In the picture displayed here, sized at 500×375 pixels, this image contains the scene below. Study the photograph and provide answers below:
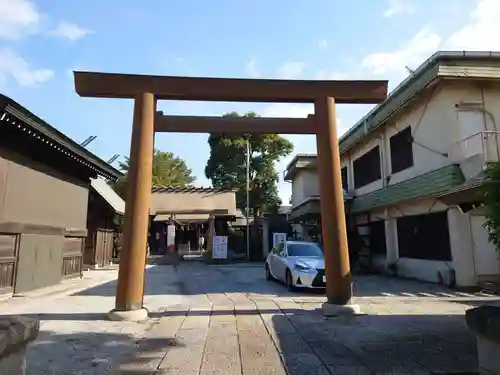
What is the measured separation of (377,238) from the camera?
59.6 feet

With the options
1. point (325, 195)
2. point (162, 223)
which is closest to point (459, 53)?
point (325, 195)

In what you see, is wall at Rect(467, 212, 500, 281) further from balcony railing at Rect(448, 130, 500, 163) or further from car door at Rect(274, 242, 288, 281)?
car door at Rect(274, 242, 288, 281)

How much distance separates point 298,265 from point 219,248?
14.6 meters

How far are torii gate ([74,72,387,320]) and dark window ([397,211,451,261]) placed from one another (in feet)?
20.9

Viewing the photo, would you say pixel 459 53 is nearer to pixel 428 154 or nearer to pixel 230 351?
pixel 428 154

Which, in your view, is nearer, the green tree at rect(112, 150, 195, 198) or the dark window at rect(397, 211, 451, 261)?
the dark window at rect(397, 211, 451, 261)

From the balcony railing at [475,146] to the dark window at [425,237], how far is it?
197cm

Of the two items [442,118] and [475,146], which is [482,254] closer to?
[475,146]

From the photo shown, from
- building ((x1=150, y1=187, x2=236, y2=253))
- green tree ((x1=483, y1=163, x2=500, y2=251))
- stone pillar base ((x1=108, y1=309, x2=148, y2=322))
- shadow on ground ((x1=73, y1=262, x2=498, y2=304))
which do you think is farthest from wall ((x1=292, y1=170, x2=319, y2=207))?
green tree ((x1=483, y1=163, x2=500, y2=251))

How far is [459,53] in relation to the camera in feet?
39.8

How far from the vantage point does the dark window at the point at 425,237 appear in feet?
41.8

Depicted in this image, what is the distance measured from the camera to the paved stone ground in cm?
470

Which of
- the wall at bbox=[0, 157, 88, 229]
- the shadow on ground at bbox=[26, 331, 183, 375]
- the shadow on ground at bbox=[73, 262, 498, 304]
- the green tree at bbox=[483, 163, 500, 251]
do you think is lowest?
the shadow on ground at bbox=[26, 331, 183, 375]

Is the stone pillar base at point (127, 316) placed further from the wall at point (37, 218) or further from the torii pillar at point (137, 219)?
the wall at point (37, 218)
